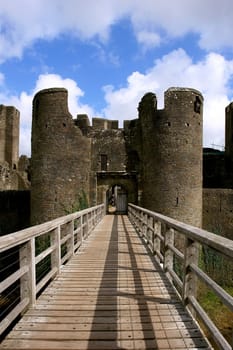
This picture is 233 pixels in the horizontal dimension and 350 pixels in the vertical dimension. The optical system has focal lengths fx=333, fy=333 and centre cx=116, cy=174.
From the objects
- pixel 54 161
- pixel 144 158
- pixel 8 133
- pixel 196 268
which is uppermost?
pixel 8 133

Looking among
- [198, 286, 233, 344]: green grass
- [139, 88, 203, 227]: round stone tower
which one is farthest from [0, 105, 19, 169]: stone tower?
[198, 286, 233, 344]: green grass

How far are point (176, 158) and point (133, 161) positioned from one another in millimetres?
3879

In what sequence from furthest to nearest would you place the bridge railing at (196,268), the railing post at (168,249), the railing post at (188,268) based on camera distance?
the railing post at (168,249)
the railing post at (188,268)
the bridge railing at (196,268)

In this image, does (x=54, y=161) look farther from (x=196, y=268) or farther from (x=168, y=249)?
(x=196, y=268)

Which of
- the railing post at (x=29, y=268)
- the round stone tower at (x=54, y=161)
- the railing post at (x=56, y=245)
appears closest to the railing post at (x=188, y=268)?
the railing post at (x=29, y=268)

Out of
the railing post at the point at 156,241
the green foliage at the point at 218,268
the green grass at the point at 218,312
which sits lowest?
the green grass at the point at 218,312

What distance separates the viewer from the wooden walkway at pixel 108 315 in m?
3.02

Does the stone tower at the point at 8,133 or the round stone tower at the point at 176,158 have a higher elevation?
the stone tower at the point at 8,133

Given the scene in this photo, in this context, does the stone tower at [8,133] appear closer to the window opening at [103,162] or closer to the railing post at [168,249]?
the window opening at [103,162]

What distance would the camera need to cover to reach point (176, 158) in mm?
18688

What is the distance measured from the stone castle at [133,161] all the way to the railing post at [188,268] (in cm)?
1485

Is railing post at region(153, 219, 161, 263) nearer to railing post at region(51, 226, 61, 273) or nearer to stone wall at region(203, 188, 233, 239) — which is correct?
railing post at region(51, 226, 61, 273)

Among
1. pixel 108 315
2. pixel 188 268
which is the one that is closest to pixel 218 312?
pixel 188 268

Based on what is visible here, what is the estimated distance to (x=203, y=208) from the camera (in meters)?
20.6
